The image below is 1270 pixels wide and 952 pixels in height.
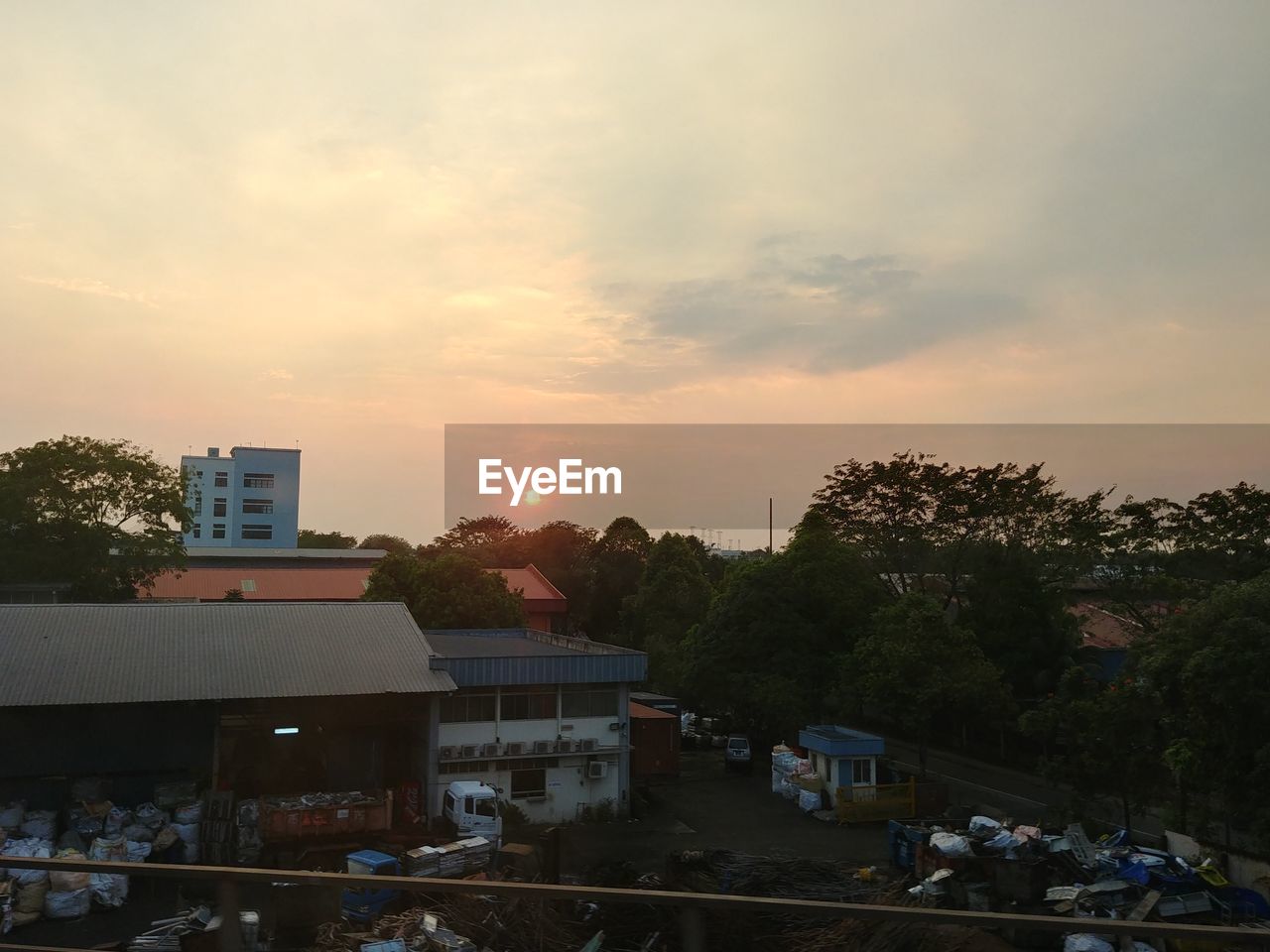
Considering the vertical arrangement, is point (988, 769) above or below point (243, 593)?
below

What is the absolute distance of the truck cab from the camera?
63.2 ft

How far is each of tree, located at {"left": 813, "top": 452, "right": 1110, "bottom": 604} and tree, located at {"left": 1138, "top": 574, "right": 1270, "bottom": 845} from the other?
14624 millimetres

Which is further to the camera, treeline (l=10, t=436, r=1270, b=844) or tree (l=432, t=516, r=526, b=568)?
tree (l=432, t=516, r=526, b=568)

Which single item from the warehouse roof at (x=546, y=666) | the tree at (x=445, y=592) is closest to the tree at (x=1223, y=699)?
the warehouse roof at (x=546, y=666)

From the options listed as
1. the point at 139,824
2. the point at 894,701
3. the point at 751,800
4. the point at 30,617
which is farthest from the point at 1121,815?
the point at 30,617

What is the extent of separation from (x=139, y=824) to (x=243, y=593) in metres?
27.6

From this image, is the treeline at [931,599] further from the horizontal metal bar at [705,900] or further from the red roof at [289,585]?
the horizontal metal bar at [705,900]

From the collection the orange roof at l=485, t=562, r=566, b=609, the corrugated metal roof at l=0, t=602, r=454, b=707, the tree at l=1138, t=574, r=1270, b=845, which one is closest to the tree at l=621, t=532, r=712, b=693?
the orange roof at l=485, t=562, r=566, b=609

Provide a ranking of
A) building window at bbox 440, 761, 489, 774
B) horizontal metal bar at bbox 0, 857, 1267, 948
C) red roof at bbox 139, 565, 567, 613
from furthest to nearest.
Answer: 1. red roof at bbox 139, 565, 567, 613
2. building window at bbox 440, 761, 489, 774
3. horizontal metal bar at bbox 0, 857, 1267, 948

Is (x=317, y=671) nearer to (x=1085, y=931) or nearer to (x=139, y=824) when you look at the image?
(x=139, y=824)

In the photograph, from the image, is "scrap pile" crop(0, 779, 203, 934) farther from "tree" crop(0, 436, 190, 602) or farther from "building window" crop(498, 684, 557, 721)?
"tree" crop(0, 436, 190, 602)

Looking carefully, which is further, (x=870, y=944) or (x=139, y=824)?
(x=139, y=824)

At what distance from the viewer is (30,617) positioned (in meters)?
21.2

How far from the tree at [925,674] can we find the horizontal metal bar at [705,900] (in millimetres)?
21849
